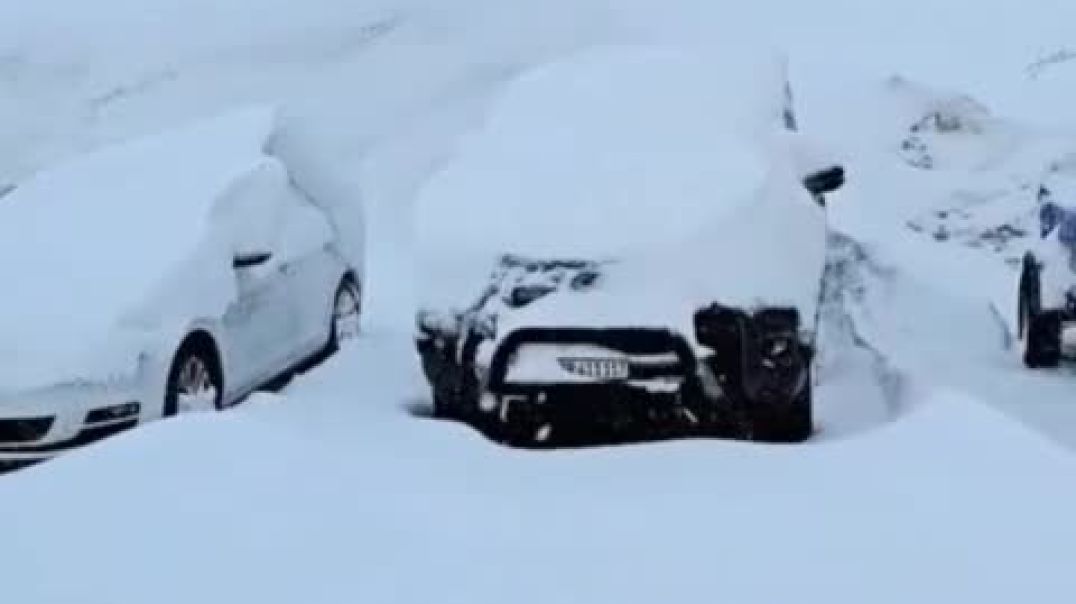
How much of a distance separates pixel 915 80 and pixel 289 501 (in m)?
14.7

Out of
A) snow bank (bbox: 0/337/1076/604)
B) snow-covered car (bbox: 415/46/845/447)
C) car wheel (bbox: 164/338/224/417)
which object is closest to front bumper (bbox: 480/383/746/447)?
snow-covered car (bbox: 415/46/845/447)

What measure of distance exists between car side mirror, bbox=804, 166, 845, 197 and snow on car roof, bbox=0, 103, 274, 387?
2879 mm

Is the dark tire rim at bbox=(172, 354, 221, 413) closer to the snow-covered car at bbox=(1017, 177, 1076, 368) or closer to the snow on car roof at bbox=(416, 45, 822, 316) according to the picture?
the snow on car roof at bbox=(416, 45, 822, 316)

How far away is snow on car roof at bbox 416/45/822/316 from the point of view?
776 centimetres

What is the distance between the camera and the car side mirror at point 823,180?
844 centimetres

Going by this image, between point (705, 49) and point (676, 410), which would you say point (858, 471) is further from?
point (705, 49)

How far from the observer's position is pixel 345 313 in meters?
10.6

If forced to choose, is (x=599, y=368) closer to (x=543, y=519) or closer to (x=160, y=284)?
(x=543, y=519)

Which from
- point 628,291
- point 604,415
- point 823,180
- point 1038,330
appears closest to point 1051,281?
point 1038,330

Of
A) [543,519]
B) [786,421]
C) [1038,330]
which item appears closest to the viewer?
[543,519]

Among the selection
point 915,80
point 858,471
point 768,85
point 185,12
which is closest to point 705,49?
point 768,85

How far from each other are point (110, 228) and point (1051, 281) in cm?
526

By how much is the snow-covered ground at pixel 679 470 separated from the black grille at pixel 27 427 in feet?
3.07

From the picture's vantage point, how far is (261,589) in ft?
15.6
